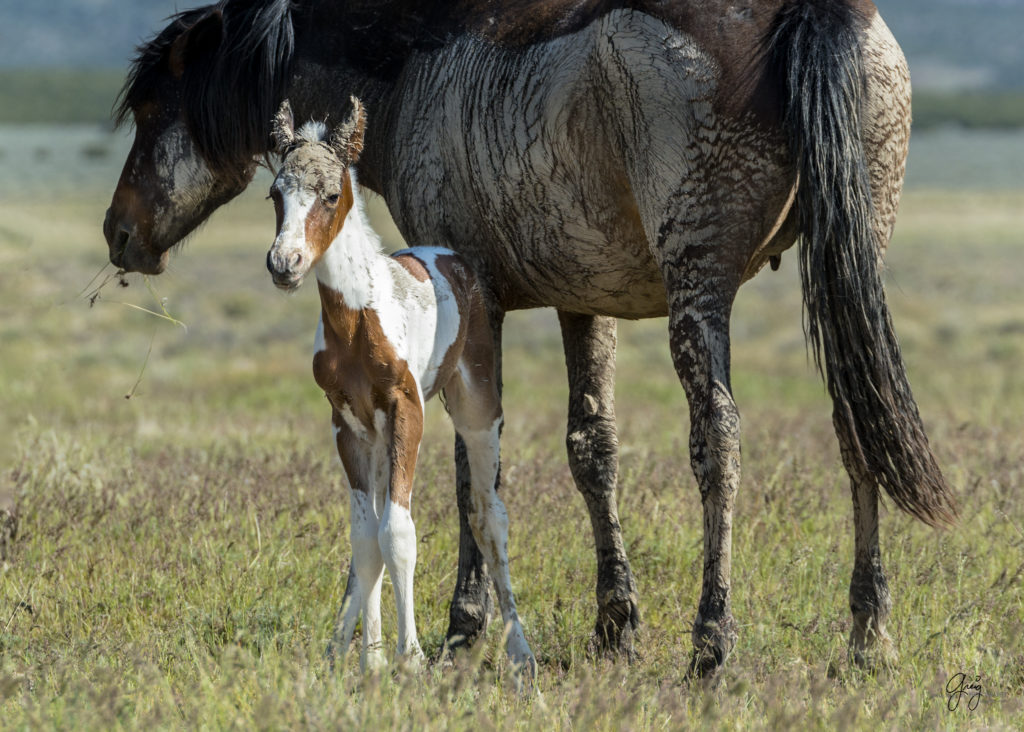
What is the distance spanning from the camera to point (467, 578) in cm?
460

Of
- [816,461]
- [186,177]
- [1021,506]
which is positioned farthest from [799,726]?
[816,461]

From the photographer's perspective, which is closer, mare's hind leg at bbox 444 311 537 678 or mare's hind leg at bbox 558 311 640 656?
mare's hind leg at bbox 444 311 537 678

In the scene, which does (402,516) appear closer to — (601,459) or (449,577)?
(601,459)

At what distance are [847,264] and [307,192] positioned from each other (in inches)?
73.6

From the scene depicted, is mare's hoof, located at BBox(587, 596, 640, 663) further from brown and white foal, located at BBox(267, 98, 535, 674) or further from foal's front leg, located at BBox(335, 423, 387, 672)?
foal's front leg, located at BBox(335, 423, 387, 672)

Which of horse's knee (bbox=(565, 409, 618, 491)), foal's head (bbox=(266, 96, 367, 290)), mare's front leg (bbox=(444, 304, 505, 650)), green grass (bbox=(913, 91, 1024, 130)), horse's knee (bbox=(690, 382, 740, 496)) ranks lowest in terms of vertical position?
mare's front leg (bbox=(444, 304, 505, 650))

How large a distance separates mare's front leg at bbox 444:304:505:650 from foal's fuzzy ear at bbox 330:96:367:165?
3.67ft

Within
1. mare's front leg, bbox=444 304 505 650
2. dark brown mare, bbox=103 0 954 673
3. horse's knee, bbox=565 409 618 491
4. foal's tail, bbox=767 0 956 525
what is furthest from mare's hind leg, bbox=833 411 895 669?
mare's front leg, bbox=444 304 505 650

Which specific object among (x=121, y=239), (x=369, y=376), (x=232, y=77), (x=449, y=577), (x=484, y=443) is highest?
(x=232, y=77)

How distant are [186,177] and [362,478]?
2345 millimetres

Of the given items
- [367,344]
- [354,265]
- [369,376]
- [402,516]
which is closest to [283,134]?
[354,265]

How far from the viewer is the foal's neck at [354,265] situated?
360cm

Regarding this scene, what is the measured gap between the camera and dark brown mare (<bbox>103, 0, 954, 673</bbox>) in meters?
3.89

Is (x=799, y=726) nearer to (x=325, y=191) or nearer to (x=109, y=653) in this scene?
(x=325, y=191)
